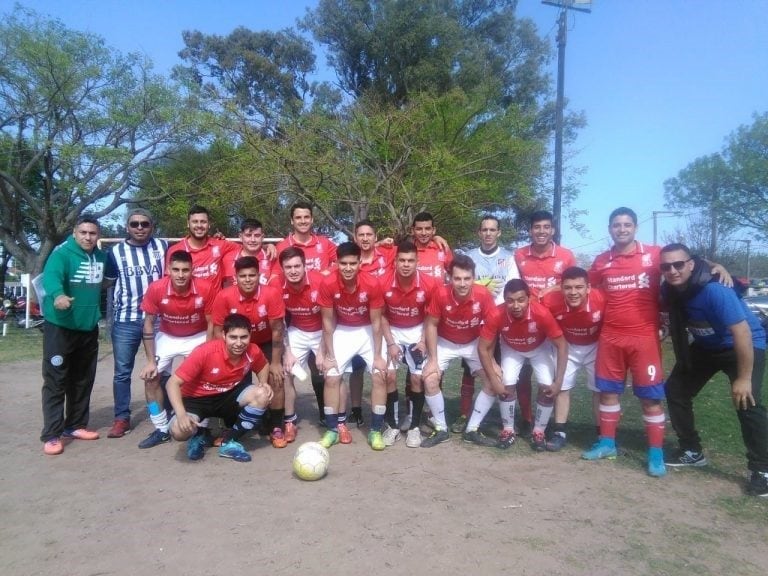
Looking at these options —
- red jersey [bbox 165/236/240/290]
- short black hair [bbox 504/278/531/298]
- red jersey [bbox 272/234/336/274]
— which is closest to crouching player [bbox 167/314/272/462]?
red jersey [bbox 165/236/240/290]

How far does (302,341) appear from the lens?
5.79 meters

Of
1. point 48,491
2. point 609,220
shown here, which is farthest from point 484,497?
point 48,491

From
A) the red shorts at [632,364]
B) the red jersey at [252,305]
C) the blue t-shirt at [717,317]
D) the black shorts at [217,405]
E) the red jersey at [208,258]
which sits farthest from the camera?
the red jersey at [208,258]

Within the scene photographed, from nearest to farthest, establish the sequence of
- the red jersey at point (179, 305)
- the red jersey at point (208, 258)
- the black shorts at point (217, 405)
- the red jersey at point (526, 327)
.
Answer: the black shorts at point (217, 405) → the red jersey at point (526, 327) → the red jersey at point (179, 305) → the red jersey at point (208, 258)

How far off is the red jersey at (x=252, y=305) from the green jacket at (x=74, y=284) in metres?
1.21

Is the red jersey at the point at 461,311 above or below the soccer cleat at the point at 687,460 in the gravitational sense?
above

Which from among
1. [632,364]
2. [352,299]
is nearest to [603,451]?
[632,364]

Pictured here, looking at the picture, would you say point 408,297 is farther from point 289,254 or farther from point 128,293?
point 128,293

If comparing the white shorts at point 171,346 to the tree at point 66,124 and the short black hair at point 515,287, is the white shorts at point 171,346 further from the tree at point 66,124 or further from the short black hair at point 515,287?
the tree at point 66,124

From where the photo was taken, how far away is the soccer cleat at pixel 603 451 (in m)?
4.96

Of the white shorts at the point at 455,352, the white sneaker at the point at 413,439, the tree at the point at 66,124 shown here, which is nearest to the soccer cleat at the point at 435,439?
the white sneaker at the point at 413,439

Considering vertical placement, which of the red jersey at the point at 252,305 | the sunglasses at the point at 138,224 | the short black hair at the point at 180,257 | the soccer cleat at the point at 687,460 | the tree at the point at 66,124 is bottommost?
the soccer cleat at the point at 687,460

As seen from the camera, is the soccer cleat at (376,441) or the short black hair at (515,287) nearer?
the short black hair at (515,287)

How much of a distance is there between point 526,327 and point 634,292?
977 mm
